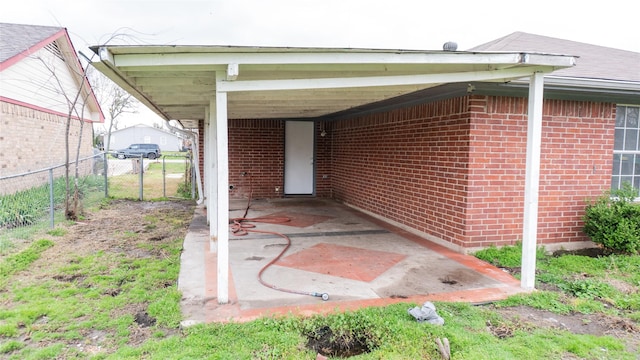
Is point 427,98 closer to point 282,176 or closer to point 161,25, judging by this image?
point 161,25

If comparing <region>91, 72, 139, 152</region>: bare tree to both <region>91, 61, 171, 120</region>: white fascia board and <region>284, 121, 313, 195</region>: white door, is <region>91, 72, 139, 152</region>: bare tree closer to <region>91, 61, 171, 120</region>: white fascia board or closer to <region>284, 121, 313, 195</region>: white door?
Answer: <region>284, 121, 313, 195</region>: white door

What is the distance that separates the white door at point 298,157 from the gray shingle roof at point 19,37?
22.7 ft

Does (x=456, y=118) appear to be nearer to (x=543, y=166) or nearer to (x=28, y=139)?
(x=543, y=166)

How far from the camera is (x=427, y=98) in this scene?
5.86m

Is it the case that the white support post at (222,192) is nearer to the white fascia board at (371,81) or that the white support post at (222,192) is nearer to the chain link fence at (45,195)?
the white fascia board at (371,81)

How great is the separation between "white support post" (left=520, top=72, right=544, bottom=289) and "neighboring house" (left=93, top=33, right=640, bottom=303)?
11 mm

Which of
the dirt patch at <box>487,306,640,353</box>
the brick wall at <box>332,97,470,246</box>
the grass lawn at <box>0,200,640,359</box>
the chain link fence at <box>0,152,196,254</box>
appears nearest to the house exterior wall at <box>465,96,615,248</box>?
the brick wall at <box>332,97,470,246</box>

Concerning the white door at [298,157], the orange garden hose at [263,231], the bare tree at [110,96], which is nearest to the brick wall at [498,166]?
the orange garden hose at [263,231]

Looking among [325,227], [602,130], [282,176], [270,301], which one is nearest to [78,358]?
[270,301]

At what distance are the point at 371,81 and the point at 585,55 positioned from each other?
17.7 feet

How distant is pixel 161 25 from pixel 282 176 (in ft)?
16.2

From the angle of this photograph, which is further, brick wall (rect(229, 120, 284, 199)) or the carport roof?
brick wall (rect(229, 120, 284, 199))

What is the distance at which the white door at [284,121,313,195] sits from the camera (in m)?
10.8

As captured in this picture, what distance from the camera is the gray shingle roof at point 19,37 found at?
9.45 m
